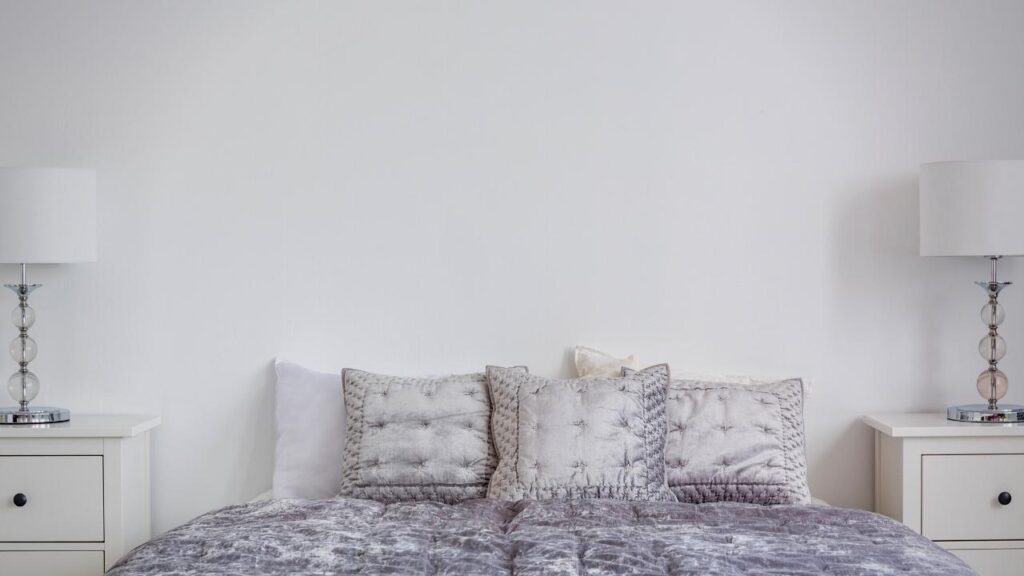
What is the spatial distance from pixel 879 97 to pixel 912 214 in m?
0.39

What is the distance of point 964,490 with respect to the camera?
283 centimetres

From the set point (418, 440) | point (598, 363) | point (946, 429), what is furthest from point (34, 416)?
point (946, 429)

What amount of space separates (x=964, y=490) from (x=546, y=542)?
1.49m

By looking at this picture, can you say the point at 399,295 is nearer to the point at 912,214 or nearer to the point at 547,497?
the point at 547,497

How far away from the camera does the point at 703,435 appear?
269 centimetres

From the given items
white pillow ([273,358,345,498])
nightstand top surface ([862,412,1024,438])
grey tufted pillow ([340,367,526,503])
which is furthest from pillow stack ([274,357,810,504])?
nightstand top surface ([862,412,1024,438])

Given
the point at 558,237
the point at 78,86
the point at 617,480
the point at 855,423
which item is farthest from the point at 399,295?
the point at 855,423

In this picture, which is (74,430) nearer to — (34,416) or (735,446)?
(34,416)

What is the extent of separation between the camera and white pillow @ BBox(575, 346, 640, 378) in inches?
116

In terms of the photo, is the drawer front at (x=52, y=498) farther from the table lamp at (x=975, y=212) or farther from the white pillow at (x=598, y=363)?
the table lamp at (x=975, y=212)

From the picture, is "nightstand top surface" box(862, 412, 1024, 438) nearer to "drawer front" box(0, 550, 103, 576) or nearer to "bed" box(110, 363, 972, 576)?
"bed" box(110, 363, 972, 576)

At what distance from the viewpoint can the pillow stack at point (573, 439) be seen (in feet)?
8.36

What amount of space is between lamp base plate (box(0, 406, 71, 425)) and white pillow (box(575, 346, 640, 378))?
5.24 feet

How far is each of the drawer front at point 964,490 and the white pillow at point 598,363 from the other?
91 cm
